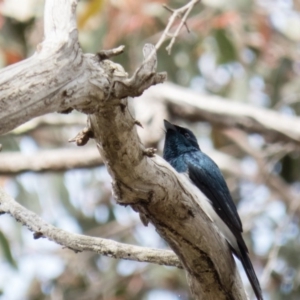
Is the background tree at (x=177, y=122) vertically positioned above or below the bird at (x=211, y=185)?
below

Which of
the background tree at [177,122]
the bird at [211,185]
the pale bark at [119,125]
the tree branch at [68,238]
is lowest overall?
the background tree at [177,122]

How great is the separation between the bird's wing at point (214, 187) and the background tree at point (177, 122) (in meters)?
1.25

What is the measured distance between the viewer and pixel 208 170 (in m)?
3.90

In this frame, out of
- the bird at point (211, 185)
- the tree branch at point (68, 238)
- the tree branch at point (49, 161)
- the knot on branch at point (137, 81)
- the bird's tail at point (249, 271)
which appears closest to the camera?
the knot on branch at point (137, 81)

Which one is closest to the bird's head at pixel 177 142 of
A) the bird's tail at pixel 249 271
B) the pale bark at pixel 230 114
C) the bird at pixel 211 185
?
the bird at pixel 211 185

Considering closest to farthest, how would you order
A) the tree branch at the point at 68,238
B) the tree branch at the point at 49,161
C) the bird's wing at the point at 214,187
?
the tree branch at the point at 68,238
the bird's wing at the point at 214,187
the tree branch at the point at 49,161

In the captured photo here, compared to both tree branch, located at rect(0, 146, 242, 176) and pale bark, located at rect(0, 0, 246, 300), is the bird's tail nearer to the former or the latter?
pale bark, located at rect(0, 0, 246, 300)

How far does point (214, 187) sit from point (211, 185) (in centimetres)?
2

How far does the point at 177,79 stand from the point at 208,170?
11.7 ft

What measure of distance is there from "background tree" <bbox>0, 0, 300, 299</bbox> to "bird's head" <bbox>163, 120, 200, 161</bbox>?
37.6 inches

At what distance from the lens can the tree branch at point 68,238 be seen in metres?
2.82

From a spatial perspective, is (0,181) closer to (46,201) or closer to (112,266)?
(46,201)

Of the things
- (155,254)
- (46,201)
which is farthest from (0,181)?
Answer: (155,254)

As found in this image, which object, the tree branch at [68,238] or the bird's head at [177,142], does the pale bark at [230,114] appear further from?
the tree branch at [68,238]
